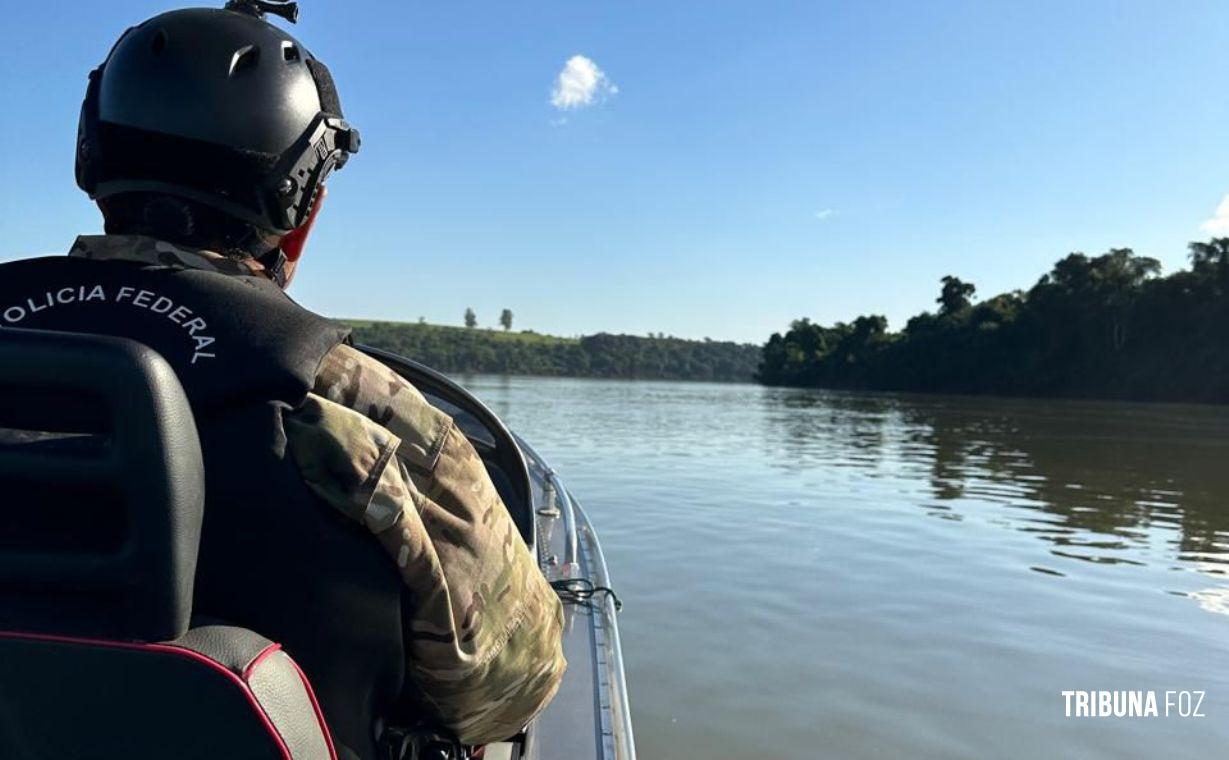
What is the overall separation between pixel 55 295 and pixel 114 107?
1.21ft

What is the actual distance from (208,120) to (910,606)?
6.01m

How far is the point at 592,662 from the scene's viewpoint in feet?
9.80

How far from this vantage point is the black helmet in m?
1.38

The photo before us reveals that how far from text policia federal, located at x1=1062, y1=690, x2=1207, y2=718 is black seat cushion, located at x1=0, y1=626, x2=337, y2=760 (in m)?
4.66

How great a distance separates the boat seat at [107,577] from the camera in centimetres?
101

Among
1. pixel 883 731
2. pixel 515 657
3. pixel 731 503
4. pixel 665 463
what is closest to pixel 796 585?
pixel 883 731

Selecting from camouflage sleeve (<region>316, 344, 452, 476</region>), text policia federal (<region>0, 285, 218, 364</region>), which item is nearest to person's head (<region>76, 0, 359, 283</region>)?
text policia federal (<region>0, 285, 218, 364</region>)

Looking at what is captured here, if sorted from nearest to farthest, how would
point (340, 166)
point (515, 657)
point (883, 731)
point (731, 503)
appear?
point (515, 657)
point (340, 166)
point (883, 731)
point (731, 503)

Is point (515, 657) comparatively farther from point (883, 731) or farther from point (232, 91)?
point (883, 731)

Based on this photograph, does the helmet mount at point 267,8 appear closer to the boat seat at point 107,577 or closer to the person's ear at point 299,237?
the person's ear at point 299,237

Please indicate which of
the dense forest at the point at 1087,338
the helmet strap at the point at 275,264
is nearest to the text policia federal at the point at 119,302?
the helmet strap at the point at 275,264

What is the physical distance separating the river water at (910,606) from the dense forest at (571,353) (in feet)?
353

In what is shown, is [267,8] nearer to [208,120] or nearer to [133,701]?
[208,120]

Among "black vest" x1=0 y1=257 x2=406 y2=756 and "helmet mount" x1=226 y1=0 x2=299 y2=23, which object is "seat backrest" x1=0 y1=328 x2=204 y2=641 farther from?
"helmet mount" x1=226 y1=0 x2=299 y2=23
